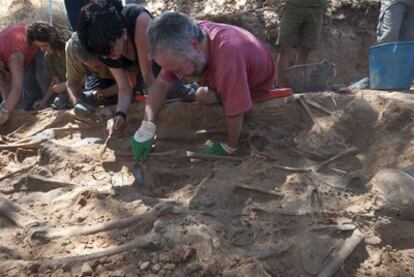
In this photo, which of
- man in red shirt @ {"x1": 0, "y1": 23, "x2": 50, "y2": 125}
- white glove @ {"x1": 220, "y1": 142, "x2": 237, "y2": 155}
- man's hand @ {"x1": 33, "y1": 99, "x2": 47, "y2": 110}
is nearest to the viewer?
white glove @ {"x1": 220, "y1": 142, "x2": 237, "y2": 155}

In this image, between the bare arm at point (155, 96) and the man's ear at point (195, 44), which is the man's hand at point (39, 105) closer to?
the bare arm at point (155, 96)

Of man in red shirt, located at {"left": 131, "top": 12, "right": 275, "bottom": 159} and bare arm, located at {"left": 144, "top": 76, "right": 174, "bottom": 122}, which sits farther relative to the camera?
bare arm, located at {"left": 144, "top": 76, "right": 174, "bottom": 122}

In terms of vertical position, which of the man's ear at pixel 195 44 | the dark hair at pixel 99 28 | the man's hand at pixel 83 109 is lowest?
the man's hand at pixel 83 109

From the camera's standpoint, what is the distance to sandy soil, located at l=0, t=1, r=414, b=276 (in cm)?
216

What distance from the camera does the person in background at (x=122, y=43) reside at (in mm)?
2973

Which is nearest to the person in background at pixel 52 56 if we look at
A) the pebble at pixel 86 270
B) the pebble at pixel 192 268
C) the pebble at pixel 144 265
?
the pebble at pixel 86 270

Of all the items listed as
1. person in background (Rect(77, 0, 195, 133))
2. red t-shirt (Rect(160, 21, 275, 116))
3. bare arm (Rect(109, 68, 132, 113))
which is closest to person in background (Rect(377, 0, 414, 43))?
red t-shirt (Rect(160, 21, 275, 116))

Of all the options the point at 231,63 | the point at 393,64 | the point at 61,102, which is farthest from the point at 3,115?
the point at 393,64

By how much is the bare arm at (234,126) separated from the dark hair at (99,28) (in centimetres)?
99

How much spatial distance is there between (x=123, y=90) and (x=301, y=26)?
218 cm

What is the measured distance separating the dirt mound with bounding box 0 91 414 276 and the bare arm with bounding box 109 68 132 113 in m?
0.27

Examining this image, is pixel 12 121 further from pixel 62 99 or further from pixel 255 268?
pixel 255 268

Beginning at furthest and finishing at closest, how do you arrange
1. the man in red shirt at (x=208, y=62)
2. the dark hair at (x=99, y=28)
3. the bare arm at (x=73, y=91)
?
1. the bare arm at (x=73, y=91)
2. the dark hair at (x=99, y=28)
3. the man in red shirt at (x=208, y=62)

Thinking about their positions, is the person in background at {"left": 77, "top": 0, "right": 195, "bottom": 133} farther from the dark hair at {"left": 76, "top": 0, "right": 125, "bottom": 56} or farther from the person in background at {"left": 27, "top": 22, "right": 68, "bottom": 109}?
the person in background at {"left": 27, "top": 22, "right": 68, "bottom": 109}
